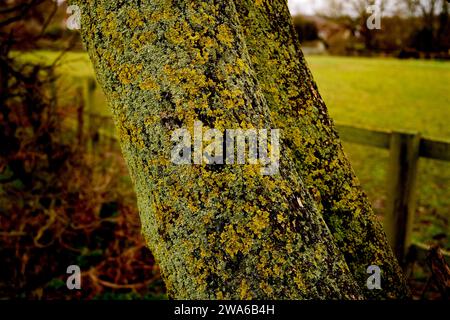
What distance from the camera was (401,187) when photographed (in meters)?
3.69

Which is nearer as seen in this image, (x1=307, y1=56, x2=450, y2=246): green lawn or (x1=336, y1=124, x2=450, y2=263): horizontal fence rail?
(x1=336, y1=124, x2=450, y2=263): horizontal fence rail

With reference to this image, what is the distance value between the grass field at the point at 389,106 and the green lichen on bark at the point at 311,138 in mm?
3236

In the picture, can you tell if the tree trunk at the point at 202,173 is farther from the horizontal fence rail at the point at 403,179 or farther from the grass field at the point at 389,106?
the grass field at the point at 389,106

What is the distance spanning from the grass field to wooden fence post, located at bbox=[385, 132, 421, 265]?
1.19 m

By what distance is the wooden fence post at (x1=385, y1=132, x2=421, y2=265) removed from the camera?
362 cm

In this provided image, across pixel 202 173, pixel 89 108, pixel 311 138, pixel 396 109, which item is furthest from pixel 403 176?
pixel 396 109

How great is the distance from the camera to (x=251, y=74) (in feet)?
3.93

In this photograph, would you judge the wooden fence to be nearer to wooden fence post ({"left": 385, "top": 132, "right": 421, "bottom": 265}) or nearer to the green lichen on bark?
wooden fence post ({"left": 385, "top": 132, "right": 421, "bottom": 265})

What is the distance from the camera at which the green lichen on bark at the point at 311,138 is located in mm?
1422

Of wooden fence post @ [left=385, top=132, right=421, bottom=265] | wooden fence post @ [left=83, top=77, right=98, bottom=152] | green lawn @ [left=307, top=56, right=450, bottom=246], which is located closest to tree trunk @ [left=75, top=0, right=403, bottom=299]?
wooden fence post @ [left=385, top=132, right=421, bottom=265]

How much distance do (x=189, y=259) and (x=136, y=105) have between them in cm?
44

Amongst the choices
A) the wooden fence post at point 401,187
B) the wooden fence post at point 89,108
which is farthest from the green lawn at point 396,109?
the wooden fence post at point 89,108
